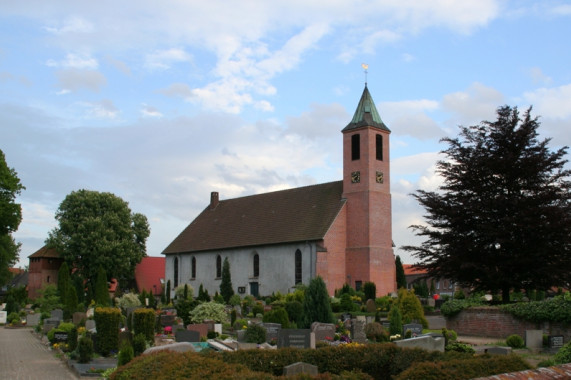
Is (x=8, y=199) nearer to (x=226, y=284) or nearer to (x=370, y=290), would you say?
(x=226, y=284)

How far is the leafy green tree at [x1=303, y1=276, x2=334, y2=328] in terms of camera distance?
22.6 metres

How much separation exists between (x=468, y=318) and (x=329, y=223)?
1916cm

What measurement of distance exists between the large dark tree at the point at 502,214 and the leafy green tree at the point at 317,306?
5.49 metres

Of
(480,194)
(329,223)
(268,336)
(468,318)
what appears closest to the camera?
(268,336)

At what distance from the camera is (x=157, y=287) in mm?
59969

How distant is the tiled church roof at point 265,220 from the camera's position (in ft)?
143

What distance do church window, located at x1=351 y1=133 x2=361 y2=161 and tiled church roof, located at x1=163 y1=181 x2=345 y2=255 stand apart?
278 cm

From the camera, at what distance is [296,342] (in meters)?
15.7

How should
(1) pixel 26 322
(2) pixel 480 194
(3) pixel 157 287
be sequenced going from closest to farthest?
(2) pixel 480 194 → (1) pixel 26 322 → (3) pixel 157 287

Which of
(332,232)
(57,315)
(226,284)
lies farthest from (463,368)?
(226,284)

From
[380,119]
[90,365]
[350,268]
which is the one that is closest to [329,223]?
[350,268]

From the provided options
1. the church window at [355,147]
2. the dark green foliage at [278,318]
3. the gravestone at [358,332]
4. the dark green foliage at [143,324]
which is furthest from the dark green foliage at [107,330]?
the church window at [355,147]

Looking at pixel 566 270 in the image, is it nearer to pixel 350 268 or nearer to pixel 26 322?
pixel 350 268

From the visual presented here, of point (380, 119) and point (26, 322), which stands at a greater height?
point (380, 119)
